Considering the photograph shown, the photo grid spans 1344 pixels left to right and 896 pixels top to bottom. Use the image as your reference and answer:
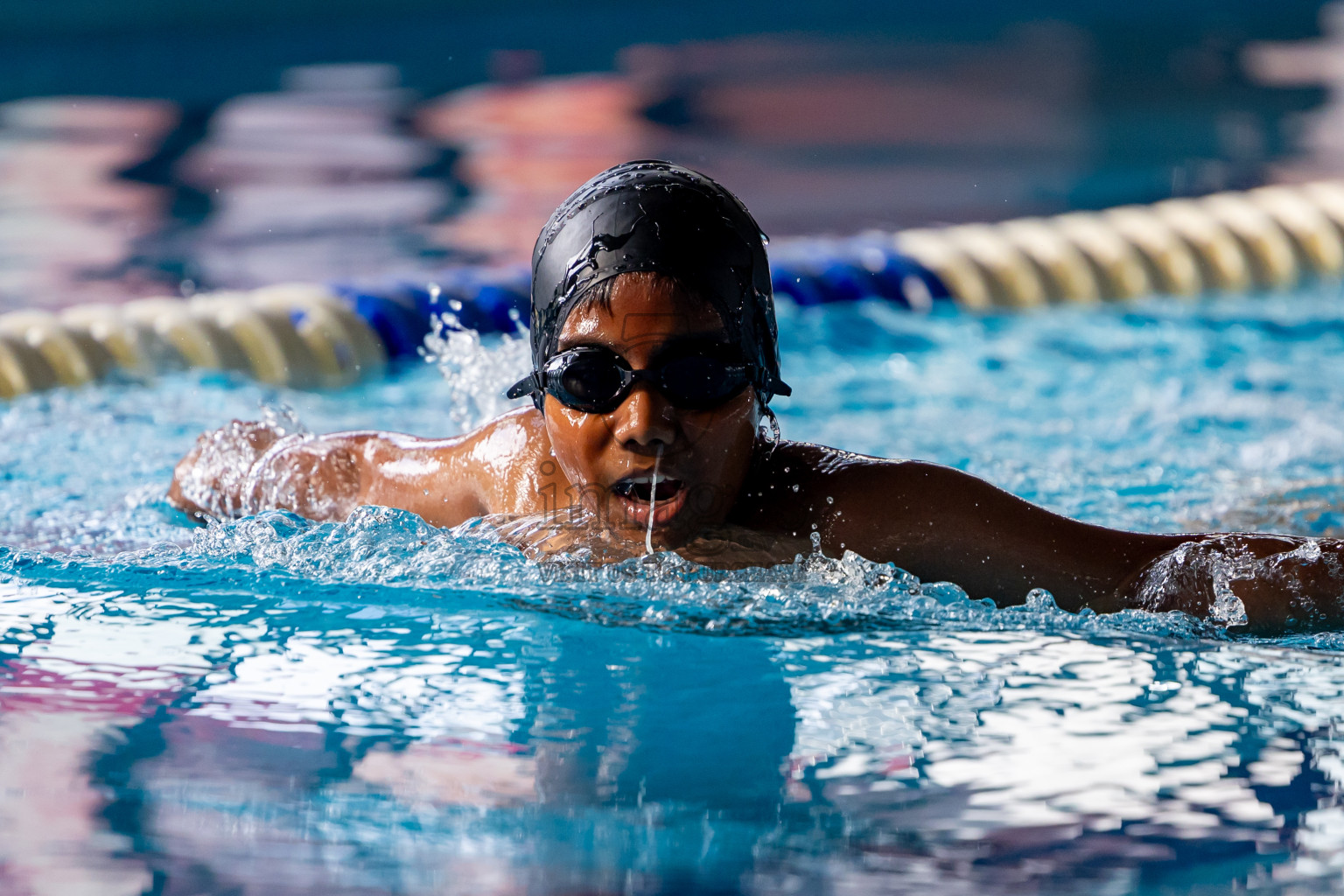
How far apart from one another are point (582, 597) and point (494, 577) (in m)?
0.14

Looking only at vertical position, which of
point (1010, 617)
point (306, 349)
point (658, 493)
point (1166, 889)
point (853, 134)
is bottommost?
point (1166, 889)

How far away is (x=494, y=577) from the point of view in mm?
2088

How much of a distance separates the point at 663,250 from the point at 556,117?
593 cm

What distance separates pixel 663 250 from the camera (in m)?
1.90

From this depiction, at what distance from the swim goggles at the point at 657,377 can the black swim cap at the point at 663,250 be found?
5 cm

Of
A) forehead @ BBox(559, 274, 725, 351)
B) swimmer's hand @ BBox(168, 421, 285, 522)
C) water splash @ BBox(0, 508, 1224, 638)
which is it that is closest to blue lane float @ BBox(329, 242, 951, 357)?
swimmer's hand @ BBox(168, 421, 285, 522)

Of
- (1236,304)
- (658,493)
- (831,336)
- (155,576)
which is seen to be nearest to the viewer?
(658,493)

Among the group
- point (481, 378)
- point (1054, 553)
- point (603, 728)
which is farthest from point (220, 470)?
point (1054, 553)

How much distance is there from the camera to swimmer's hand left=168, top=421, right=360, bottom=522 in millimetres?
2574

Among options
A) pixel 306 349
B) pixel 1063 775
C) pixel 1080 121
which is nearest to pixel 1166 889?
pixel 1063 775

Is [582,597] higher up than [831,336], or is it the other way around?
[831,336]

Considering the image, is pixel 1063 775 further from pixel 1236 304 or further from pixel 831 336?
pixel 1236 304

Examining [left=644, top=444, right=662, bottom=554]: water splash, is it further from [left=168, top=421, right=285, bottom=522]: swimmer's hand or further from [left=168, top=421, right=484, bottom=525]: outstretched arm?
[left=168, top=421, right=285, bottom=522]: swimmer's hand

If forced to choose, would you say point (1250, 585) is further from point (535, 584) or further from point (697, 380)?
point (535, 584)
